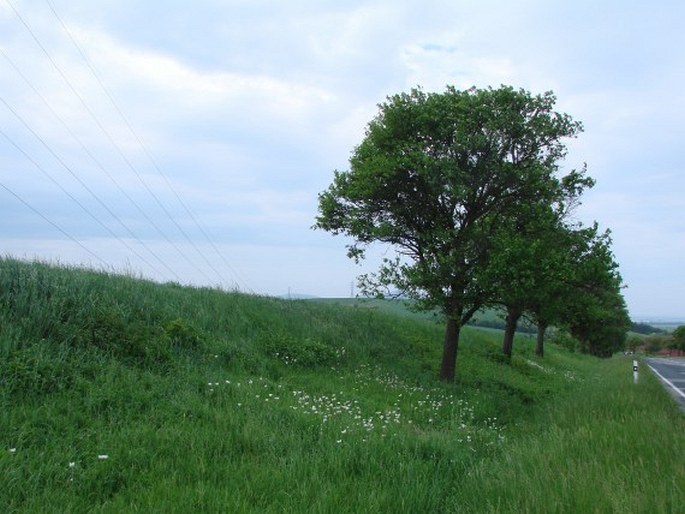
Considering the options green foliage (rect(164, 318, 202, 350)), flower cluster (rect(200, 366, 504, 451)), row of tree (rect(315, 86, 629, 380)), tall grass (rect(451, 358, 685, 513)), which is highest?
row of tree (rect(315, 86, 629, 380))

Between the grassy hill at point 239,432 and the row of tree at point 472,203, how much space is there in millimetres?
3062

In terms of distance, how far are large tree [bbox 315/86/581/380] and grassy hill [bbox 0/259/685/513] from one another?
3188 mm

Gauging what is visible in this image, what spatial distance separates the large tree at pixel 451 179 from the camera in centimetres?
1405

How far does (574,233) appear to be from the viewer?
14914 mm

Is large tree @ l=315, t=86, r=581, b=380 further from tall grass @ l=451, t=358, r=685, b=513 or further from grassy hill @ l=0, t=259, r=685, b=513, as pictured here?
tall grass @ l=451, t=358, r=685, b=513

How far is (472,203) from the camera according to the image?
15.0 metres

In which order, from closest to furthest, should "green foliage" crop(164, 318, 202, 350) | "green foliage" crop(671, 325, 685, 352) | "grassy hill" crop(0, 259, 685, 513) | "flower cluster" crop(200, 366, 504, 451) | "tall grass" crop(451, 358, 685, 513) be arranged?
1. "tall grass" crop(451, 358, 685, 513)
2. "grassy hill" crop(0, 259, 685, 513)
3. "flower cluster" crop(200, 366, 504, 451)
4. "green foliage" crop(164, 318, 202, 350)
5. "green foliage" crop(671, 325, 685, 352)

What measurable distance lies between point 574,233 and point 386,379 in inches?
252

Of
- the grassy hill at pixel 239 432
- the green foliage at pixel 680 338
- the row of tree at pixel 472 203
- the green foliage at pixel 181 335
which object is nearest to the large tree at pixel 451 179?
the row of tree at pixel 472 203

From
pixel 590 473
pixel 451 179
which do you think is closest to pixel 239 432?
pixel 590 473

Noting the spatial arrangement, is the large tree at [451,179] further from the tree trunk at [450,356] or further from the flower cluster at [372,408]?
the flower cluster at [372,408]

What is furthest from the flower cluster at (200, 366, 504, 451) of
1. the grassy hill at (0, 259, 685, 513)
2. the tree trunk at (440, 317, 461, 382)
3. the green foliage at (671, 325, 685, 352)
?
the green foliage at (671, 325, 685, 352)

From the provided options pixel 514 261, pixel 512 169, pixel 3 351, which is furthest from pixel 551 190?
pixel 3 351

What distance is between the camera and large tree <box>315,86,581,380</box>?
553 inches
